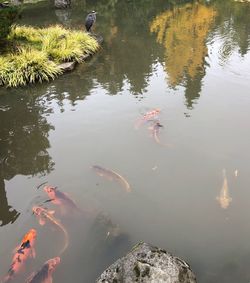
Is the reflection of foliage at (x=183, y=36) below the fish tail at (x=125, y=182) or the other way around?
below

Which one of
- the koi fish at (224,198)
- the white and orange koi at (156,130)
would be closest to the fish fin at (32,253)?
the koi fish at (224,198)

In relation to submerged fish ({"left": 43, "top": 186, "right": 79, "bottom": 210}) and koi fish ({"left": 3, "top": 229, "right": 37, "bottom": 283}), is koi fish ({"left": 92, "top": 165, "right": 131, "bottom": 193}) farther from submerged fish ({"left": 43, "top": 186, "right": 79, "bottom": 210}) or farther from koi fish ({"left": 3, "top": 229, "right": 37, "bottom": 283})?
koi fish ({"left": 3, "top": 229, "right": 37, "bottom": 283})

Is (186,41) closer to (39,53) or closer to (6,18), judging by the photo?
(39,53)

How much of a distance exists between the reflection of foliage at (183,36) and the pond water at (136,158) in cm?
12

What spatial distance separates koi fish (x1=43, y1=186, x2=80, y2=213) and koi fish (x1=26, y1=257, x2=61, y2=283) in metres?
1.42

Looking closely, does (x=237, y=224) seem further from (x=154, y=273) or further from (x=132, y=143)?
(x=132, y=143)

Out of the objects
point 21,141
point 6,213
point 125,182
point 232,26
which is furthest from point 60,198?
point 232,26

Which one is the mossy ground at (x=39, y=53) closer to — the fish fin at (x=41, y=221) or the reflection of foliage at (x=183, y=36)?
the reflection of foliage at (x=183, y=36)

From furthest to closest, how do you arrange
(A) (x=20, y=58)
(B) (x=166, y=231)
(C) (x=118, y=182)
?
1. (A) (x=20, y=58)
2. (C) (x=118, y=182)
3. (B) (x=166, y=231)

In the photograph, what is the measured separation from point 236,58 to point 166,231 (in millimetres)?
10063

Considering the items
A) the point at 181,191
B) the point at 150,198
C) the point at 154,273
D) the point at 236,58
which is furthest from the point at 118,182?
the point at 236,58

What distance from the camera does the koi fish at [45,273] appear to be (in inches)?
204

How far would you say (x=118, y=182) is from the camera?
742 centimetres

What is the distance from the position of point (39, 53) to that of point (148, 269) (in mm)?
10532
